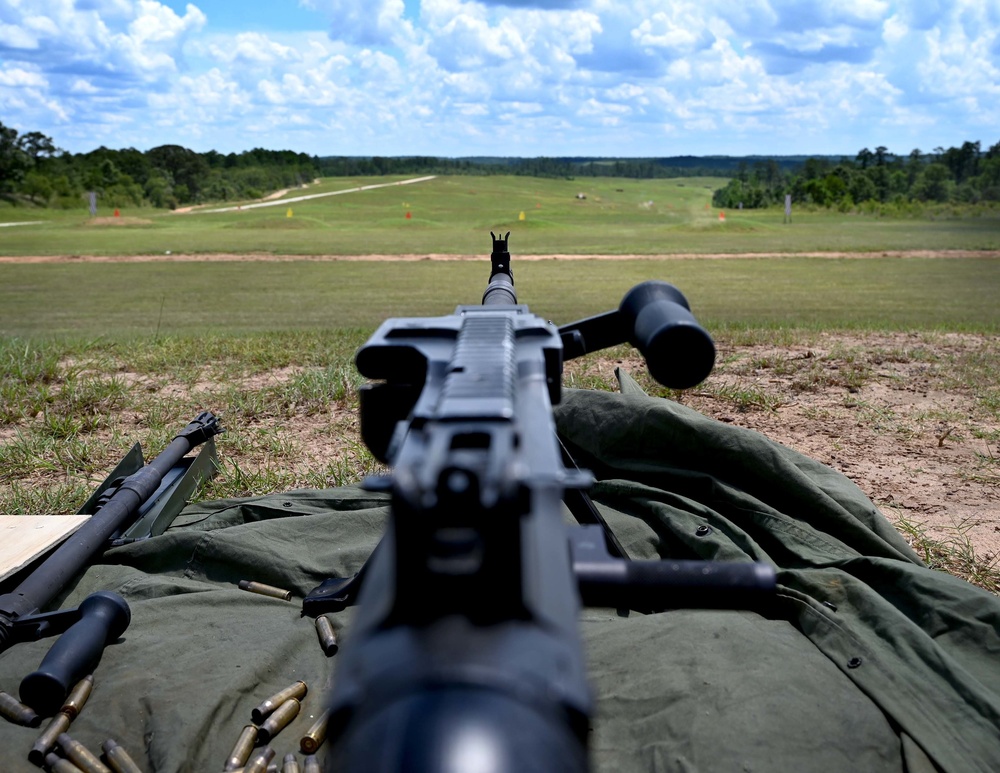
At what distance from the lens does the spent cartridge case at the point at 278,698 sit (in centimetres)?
283

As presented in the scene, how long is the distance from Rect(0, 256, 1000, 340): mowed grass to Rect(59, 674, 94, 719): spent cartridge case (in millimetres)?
8695

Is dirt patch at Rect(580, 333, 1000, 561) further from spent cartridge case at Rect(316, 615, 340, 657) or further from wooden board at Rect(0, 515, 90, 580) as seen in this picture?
wooden board at Rect(0, 515, 90, 580)

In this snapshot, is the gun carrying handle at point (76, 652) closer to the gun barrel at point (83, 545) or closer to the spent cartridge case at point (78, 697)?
the spent cartridge case at point (78, 697)

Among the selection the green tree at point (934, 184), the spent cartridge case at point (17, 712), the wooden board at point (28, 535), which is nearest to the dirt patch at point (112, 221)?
the wooden board at point (28, 535)

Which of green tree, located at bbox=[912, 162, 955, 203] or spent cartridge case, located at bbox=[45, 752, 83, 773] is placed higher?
spent cartridge case, located at bbox=[45, 752, 83, 773]

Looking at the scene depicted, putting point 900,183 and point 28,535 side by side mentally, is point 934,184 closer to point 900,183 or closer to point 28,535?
point 900,183

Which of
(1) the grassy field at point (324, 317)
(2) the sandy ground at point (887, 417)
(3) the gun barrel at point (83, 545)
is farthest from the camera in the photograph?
(1) the grassy field at point (324, 317)

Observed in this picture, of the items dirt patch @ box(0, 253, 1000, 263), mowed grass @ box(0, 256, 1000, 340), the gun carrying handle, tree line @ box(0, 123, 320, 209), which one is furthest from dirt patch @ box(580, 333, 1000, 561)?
tree line @ box(0, 123, 320, 209)

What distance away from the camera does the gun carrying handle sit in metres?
2.78

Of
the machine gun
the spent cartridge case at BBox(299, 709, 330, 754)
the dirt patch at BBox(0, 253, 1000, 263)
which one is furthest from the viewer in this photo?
the dirt patch at BBox(0, 253, 1000, 263)

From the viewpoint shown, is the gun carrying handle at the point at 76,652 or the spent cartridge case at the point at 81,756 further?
the gun carrying handle at the point at 76,652

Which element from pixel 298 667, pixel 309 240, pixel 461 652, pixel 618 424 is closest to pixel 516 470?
pixel 461 652

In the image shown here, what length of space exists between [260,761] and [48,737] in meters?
0.66

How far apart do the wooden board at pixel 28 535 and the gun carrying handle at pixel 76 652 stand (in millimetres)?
880
